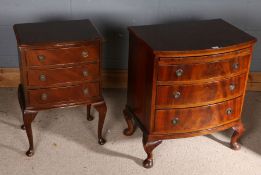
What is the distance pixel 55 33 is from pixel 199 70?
802 millimetres

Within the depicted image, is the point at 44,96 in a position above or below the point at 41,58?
below

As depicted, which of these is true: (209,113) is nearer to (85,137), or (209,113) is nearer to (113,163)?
(113,163)

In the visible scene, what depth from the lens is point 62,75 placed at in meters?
2.36

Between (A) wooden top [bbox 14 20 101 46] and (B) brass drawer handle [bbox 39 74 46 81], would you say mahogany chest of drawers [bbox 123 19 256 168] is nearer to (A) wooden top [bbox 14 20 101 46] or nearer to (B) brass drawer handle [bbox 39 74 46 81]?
(A) wooden top [bbox 14 20 101 46]

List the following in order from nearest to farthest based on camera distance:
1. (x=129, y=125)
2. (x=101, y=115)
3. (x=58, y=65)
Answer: (x=58, y=65), (x=101, y=115), (x=129, y=125)

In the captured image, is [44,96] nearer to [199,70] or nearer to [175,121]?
[175,121]

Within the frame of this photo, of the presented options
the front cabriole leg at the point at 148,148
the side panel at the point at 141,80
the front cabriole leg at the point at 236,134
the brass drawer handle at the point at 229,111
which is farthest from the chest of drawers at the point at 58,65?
the front cabriole leg at the point at 236,134

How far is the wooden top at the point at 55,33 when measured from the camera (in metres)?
2.29

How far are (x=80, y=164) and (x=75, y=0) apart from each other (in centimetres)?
113

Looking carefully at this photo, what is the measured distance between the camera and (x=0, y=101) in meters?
3.09

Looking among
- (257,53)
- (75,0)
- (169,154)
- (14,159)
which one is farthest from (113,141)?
(257,53)

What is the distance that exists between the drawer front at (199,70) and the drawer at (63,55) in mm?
395

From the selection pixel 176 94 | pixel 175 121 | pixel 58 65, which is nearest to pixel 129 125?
pixel 175 121

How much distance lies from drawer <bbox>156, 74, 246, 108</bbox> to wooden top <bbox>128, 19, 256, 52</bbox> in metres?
0.20
